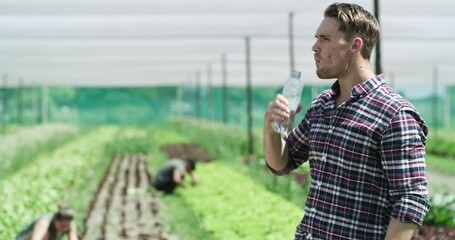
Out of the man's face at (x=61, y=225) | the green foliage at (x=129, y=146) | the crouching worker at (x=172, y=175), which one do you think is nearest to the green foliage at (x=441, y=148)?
the green foliage at (x=129, y=146)

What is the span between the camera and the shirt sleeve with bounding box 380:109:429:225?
1.80m

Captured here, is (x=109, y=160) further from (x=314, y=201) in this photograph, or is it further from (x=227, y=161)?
(x=314, y=201)

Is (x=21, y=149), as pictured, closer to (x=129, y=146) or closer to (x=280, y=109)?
(x=129, y=146)

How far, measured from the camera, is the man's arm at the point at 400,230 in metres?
1.82

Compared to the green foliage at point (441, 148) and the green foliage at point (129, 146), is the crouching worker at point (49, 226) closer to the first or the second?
the green foliage at point (129, 146)

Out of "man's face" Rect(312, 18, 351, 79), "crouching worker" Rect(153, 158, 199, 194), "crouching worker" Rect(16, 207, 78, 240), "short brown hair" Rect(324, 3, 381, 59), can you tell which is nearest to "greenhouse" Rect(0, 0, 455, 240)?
"crouching worker" Rect(153, 158, 199, 194)

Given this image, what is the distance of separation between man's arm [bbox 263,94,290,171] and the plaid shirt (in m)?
0.10

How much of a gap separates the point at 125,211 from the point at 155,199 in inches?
37.4

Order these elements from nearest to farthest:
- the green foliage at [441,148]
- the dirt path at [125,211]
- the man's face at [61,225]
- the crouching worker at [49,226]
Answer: the crouching worker at [49,226]
the man's face at [61,225]
the dirt path at [125,211]
the green foliage at [441,148]

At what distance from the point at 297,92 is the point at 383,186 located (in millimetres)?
351

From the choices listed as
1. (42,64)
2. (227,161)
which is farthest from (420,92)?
(227,161)

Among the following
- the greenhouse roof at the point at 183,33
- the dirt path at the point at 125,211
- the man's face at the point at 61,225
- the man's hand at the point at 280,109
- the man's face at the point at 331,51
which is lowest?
the dirt path at the point at 125,211

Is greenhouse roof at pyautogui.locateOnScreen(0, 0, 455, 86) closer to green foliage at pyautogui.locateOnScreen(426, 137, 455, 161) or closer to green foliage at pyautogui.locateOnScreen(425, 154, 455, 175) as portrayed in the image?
green foliage at pyautogui.locateOnScreen(426, 137, 455, 161)

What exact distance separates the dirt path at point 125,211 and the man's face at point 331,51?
5791 millimetres
